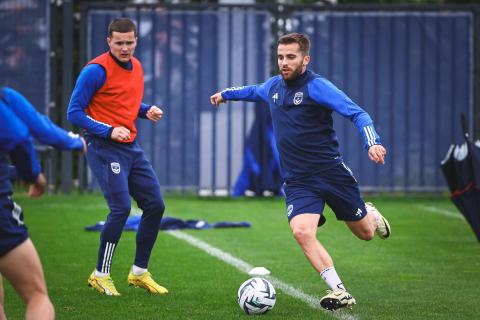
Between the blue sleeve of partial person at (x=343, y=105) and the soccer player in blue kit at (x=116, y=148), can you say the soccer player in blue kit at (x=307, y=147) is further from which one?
the soccer player in blue kit at (x=116, y=148)

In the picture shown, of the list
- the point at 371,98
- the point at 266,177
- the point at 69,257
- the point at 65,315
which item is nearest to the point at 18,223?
the point at 65,315

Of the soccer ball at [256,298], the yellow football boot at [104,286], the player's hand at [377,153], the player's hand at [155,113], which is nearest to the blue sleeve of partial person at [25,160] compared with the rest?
the soccer ball at [256,298]

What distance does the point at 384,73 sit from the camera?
797 inches

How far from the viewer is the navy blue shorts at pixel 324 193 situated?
8320 mm

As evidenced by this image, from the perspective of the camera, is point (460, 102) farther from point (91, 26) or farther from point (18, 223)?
point (18, 223)

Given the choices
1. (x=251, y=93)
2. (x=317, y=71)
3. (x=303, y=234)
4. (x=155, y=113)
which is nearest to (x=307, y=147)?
(x=303, y=234)

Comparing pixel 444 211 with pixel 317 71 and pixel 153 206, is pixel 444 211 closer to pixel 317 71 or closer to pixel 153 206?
pixel 317 71

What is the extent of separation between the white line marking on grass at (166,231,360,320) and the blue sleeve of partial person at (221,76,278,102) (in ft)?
5.17

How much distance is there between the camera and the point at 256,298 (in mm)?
7996

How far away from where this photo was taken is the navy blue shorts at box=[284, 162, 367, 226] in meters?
8.32

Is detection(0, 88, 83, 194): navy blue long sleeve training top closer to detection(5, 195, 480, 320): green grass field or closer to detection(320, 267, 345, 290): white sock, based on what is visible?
Result: detection(5, 195, 480, 320): green grass field

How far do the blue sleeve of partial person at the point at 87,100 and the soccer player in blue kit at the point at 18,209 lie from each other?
2.86 metres

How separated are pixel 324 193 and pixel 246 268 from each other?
7.88 ft

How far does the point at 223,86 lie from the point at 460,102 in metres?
4.27
